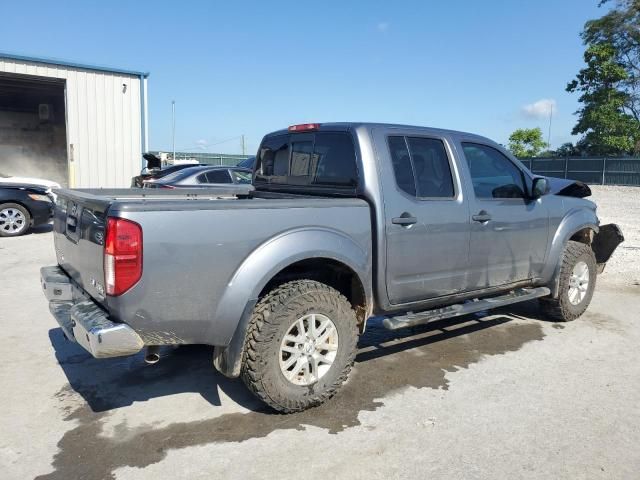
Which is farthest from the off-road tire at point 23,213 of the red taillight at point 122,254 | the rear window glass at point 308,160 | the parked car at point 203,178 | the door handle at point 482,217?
the door handle at point 482,217

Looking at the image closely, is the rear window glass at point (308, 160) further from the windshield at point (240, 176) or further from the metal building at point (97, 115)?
the metal building at point (97, 115)

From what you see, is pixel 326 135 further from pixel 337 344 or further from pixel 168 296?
pixel 168 296

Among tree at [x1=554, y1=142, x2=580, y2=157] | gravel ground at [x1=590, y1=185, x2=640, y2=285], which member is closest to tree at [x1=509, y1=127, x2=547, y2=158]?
tree at [x1=554, y1=142, x2=580, y2=157]

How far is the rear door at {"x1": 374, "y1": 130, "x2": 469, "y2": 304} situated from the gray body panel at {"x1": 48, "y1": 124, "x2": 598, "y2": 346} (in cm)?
1

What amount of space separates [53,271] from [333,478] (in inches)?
106

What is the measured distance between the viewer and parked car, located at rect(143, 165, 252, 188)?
10.6m

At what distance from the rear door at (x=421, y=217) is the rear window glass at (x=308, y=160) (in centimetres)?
27

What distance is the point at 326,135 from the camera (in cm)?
430

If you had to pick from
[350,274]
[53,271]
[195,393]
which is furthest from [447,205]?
[53,271]

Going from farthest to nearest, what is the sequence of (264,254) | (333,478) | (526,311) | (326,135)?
1. (526,311)
2. (326,135)
3. (264,254)
4. (333,478)

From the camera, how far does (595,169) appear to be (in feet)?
97.6

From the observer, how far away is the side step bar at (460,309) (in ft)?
13.0

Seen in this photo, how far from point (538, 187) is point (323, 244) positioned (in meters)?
2.52

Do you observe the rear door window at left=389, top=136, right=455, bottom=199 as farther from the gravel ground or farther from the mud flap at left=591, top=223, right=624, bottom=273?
the gravel ground
